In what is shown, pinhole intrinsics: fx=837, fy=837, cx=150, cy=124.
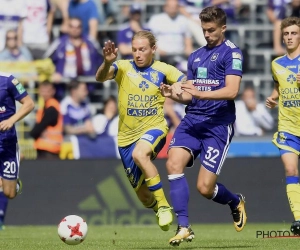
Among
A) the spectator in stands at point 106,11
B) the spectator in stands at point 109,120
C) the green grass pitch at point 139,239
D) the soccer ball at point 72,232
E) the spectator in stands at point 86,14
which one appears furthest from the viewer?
the spectator in stands at point 106,11

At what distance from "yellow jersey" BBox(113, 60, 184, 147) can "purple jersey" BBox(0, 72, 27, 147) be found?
2.17m

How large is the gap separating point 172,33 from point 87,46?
6.01ft

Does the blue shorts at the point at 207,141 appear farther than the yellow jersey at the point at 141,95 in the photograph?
No

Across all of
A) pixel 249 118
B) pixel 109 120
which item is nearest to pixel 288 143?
pixel 249 118

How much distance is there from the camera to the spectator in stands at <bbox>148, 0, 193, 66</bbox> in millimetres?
17375

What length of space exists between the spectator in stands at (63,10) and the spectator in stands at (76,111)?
196 cm

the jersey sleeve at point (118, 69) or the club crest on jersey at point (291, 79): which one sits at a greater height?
the jersey sleeve at point (118, 69)

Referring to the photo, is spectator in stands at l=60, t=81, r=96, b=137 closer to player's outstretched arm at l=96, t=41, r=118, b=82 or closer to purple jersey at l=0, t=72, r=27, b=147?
purple jersey at l=0, t=72, r=27, b=147

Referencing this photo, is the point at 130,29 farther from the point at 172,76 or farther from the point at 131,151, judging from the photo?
the point at 131,151

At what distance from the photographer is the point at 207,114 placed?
9383 mm

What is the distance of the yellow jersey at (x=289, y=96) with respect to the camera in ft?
34.0

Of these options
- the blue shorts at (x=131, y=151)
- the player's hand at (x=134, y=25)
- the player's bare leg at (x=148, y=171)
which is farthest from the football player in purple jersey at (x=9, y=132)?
the player's hand at (x=134, y=25)

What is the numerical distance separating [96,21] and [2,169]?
21.1 feet

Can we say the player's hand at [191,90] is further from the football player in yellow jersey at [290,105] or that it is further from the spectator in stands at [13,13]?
the spectator in stands at [13,13]
